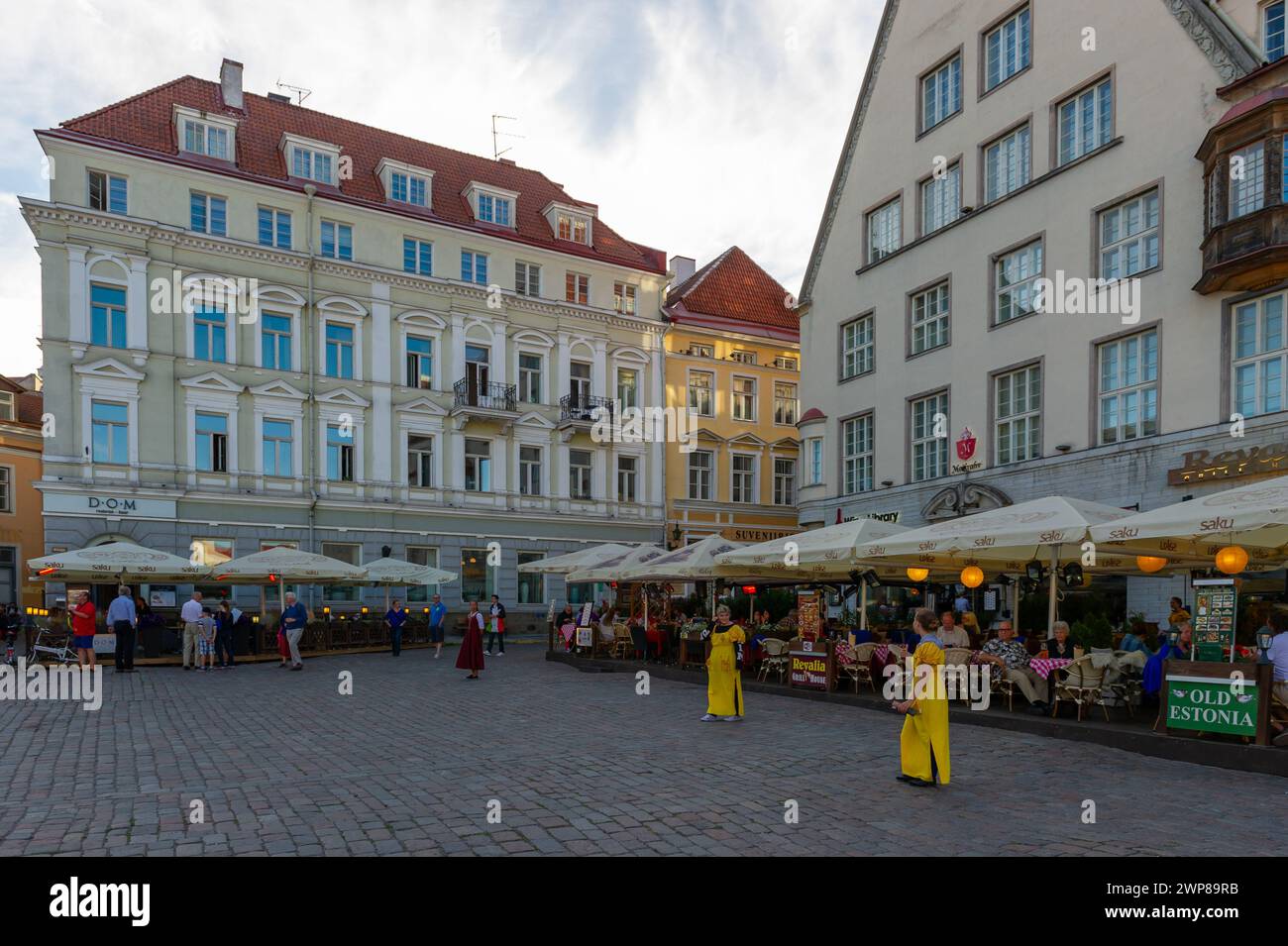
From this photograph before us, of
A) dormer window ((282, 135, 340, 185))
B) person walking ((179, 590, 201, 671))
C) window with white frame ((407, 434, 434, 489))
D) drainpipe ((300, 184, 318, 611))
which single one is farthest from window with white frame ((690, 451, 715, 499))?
person walking ((179, 590, 201, 671))

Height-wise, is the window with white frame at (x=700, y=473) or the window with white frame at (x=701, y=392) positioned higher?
the window with white frame at (x=701, y=392)

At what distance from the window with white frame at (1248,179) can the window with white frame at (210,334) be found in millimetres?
31324

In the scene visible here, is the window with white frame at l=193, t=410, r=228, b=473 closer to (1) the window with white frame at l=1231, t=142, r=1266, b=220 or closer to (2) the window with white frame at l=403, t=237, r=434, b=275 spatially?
(2) the window with white frame at l=403, t=237, r=434, b=275

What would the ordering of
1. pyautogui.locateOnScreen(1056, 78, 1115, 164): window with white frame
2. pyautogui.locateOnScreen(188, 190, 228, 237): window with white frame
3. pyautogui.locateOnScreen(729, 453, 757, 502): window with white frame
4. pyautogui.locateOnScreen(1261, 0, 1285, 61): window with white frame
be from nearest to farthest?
pyautogui.locateOnScreen(1261, 0, 1285, 61): window with white frame < pyautogui.locateOnScreen(1056, 78, 1115, 164): window with white frame < pyautogui.locateOnScreen(188, 190, 228, 237): window with white frame < pyautogui.locateOnScreen(729, 453, 757, 502): window with white frame

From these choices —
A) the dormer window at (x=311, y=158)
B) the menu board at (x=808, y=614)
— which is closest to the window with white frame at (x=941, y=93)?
the menu board at (x=808, y=614)

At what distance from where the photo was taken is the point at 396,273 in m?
38.2

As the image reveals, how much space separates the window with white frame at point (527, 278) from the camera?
4188 cm

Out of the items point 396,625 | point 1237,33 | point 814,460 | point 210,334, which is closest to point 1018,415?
point 814,460

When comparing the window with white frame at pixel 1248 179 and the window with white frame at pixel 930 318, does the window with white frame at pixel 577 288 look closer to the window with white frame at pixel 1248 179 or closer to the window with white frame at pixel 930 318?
the window with white frame at pixel 930 318

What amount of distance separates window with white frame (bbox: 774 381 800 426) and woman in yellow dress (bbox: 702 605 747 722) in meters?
35.8

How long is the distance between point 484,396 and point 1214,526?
106 feet

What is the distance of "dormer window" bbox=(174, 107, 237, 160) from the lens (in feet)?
113
